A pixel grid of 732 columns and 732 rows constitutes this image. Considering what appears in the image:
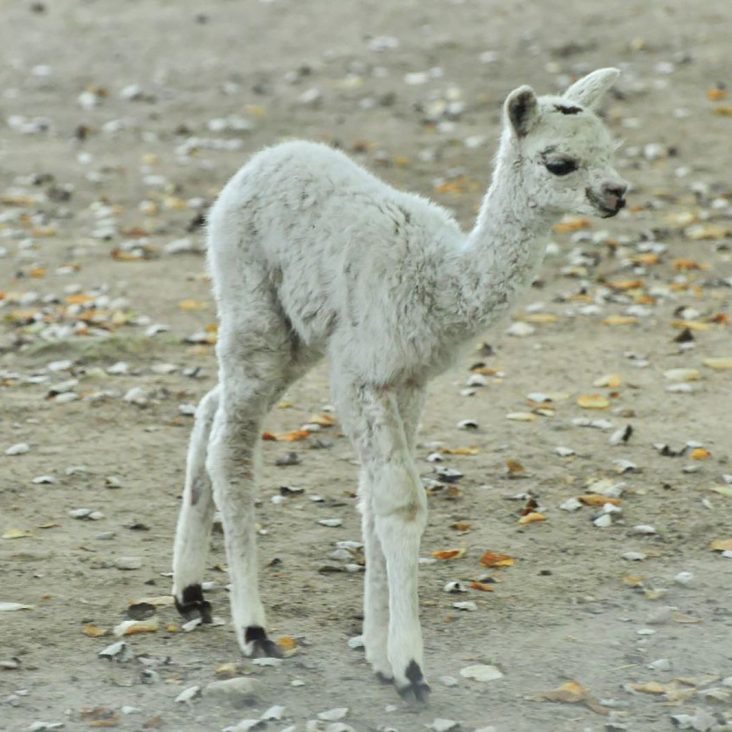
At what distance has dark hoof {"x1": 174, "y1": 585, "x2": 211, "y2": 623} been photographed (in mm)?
6117

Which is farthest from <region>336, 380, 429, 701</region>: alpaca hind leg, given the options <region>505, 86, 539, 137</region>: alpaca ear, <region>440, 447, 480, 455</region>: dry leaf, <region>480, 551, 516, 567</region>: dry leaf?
<region>440, 447, 480, 455</region>: dry leaf

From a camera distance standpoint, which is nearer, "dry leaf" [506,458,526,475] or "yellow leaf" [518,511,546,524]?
"yellow leaf" [518,511,546,524]

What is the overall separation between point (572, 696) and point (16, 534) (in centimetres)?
288

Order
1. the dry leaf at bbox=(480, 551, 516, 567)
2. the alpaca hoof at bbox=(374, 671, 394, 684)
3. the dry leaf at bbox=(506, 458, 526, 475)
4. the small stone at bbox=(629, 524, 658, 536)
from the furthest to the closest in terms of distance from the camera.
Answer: the dry leaf at bbox=(506, 458, 526, 475) → the small stone at bbox=(629, 524, 658, 536) → the dry leaf at bbox=(480, 551, 516, 567) → the alpaca hoof at bbox=(374, 671, 394, 684)

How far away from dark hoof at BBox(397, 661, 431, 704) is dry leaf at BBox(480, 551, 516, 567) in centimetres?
147

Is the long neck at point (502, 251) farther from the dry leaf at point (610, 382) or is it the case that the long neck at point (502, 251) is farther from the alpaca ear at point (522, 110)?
the dry leaf at point (610, 382)

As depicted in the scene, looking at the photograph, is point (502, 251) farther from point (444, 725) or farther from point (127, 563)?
point (127, 563)

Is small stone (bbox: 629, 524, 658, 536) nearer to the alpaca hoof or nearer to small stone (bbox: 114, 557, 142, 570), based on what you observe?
the alpaca hoof

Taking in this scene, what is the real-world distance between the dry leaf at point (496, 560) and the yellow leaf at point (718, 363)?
10.3ft

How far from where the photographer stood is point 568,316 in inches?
415

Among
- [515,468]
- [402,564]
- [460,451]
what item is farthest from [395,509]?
[460,451]

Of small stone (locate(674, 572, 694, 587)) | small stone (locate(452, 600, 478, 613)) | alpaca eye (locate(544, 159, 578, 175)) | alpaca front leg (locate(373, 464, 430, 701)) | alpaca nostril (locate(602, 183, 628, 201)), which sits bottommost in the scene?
small stone (locate(674, 572, 694, 587))

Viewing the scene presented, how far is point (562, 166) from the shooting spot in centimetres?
524

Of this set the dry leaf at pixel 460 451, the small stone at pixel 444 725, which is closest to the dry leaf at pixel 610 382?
the dry leaf at pixel 460 451
